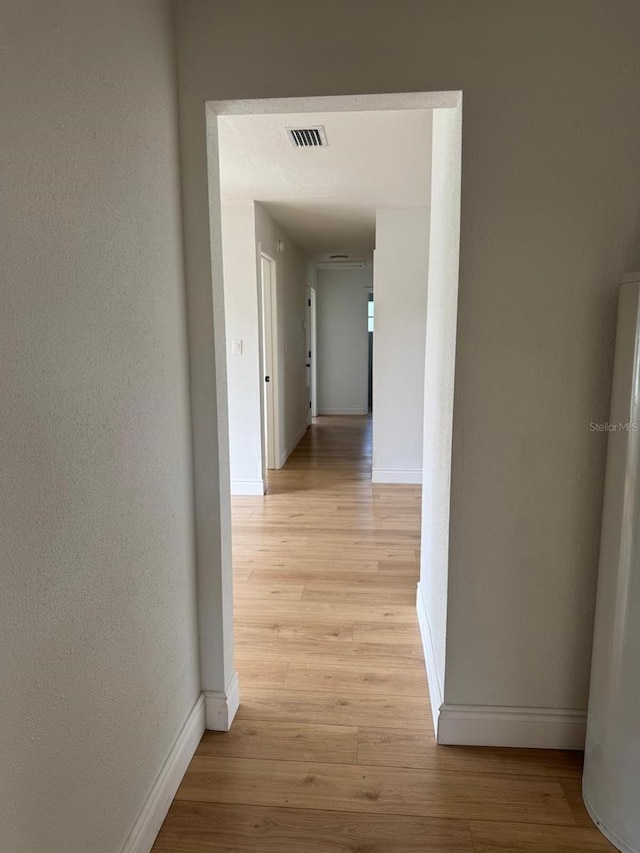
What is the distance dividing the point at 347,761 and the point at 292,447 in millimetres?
4846

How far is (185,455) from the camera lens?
172 centimetres

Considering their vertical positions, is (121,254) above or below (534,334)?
above

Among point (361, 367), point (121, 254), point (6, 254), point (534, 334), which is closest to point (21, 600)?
point (6, 254)

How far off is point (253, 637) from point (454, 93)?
7.28ft

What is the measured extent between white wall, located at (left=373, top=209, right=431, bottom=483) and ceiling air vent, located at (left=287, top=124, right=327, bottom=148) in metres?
1.78

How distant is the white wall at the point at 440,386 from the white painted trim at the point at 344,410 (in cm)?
681

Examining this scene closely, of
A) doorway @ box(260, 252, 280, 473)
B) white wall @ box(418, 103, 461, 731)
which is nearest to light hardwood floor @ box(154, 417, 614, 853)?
white wall @ box(418, 103, 461, 731)

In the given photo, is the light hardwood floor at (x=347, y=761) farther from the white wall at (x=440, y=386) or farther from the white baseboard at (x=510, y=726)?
the white wall at (x=440, y=386)

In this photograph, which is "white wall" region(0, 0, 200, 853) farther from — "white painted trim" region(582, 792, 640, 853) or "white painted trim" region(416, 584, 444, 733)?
"white painted trim" region(582, 792, 640, 853)

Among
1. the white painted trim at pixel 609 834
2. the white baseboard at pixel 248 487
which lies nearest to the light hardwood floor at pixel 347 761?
the white painted trim at pixel 609 834

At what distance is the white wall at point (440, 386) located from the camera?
1.74 metres

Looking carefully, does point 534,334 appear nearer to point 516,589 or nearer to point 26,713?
point 516,589

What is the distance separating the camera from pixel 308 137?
2.86 m

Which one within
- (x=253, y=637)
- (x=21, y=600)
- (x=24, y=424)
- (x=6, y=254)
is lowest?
(x=253, y=637)
